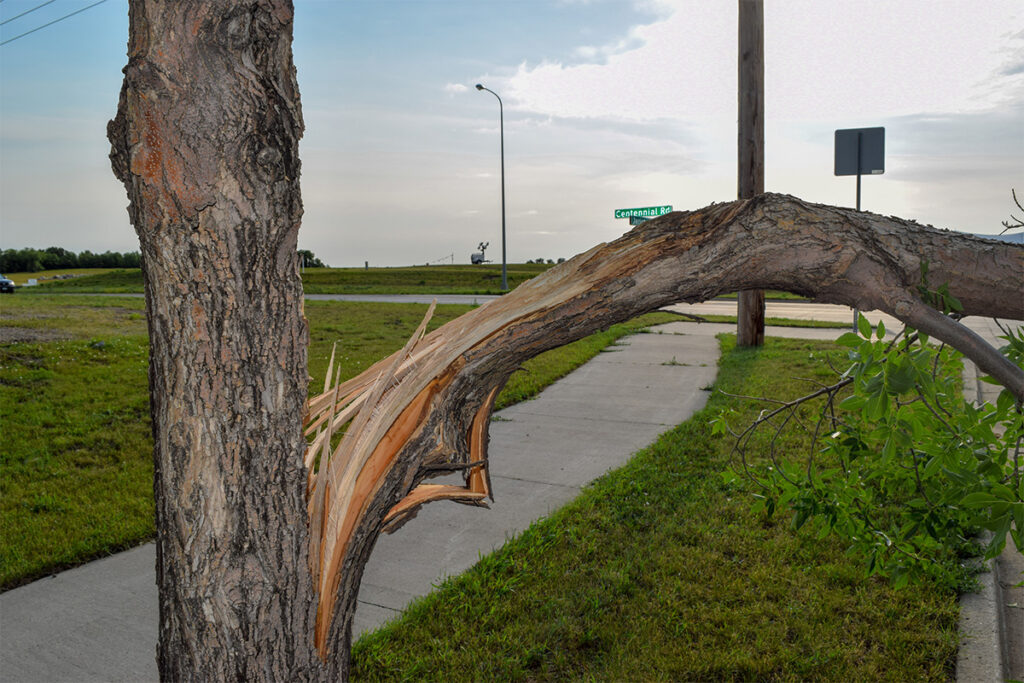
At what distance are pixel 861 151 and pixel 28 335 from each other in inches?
478

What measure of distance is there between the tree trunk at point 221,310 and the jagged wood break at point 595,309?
0.57ft

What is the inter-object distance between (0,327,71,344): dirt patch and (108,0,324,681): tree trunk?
9.42 m

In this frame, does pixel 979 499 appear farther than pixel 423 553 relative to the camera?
No

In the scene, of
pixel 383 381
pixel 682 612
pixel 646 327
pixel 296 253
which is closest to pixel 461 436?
pixel 383 381

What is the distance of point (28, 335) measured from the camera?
1034 centimetres

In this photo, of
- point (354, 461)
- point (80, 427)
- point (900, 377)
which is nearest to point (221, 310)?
point (354, 461)

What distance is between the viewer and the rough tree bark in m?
1.84

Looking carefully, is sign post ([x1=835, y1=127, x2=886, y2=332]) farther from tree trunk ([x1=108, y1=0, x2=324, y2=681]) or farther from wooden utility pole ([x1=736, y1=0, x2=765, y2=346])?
tree trunk ([x1=108, y1=0, x2=324, y2=681])

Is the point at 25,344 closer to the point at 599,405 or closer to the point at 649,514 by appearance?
the point at 599,405

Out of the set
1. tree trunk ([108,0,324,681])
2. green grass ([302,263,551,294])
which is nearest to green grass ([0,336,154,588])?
tree trunk ([108,0,324,681])

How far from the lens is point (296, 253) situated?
6.53 ft

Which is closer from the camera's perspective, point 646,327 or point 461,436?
point 461,436

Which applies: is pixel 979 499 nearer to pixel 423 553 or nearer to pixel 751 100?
pixel 423 553

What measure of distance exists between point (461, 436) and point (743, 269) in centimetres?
99
